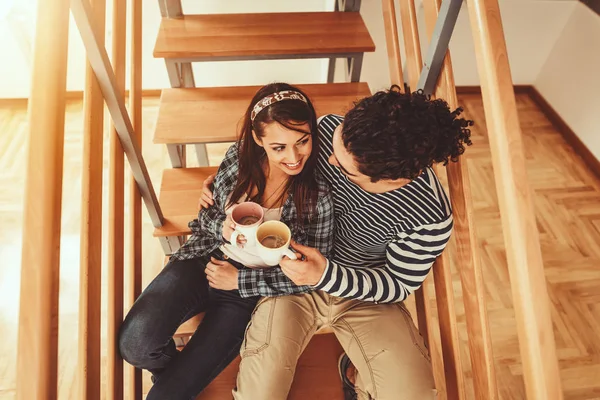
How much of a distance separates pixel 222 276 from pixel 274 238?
0.38 m

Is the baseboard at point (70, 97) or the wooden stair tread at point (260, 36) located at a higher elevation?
the wooden stair tread at point (260, 36)

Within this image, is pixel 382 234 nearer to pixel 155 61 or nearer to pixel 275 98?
pixel 275 98

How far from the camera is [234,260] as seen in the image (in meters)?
1.51

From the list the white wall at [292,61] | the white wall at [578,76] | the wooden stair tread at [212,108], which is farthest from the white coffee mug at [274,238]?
the white wall at [578,76]

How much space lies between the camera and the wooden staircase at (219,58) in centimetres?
176

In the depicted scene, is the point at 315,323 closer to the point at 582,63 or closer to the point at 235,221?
the point at 235,221

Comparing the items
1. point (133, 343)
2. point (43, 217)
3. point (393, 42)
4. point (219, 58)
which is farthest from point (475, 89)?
point (43, 217)

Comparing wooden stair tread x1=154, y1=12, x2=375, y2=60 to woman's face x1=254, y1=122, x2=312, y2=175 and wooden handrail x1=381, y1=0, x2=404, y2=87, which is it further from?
woman's face x1=254, y1=122, x2=312, y2=175

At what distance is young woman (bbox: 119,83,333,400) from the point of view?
1302 millimetres

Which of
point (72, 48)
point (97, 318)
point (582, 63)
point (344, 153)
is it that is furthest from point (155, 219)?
point (582, 63)

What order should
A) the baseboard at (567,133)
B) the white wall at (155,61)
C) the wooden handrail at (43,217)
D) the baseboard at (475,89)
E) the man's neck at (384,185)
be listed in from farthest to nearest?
the baseboard at (475,89) → the baseboard at (567,133) → the white wall at (155,61) → the man's neck at (384,185) → the wooden handrail at (43,217)

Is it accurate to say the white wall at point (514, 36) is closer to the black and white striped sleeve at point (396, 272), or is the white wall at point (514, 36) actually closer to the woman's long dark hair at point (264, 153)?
the woman's long dark hair at point (264, 153)

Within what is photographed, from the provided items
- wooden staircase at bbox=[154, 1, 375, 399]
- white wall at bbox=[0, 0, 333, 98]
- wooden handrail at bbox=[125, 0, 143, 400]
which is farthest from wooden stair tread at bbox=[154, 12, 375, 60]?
white wall at bbox=[0, 0, 333, 98]

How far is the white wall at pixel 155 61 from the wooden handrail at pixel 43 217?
1806 millimetres
